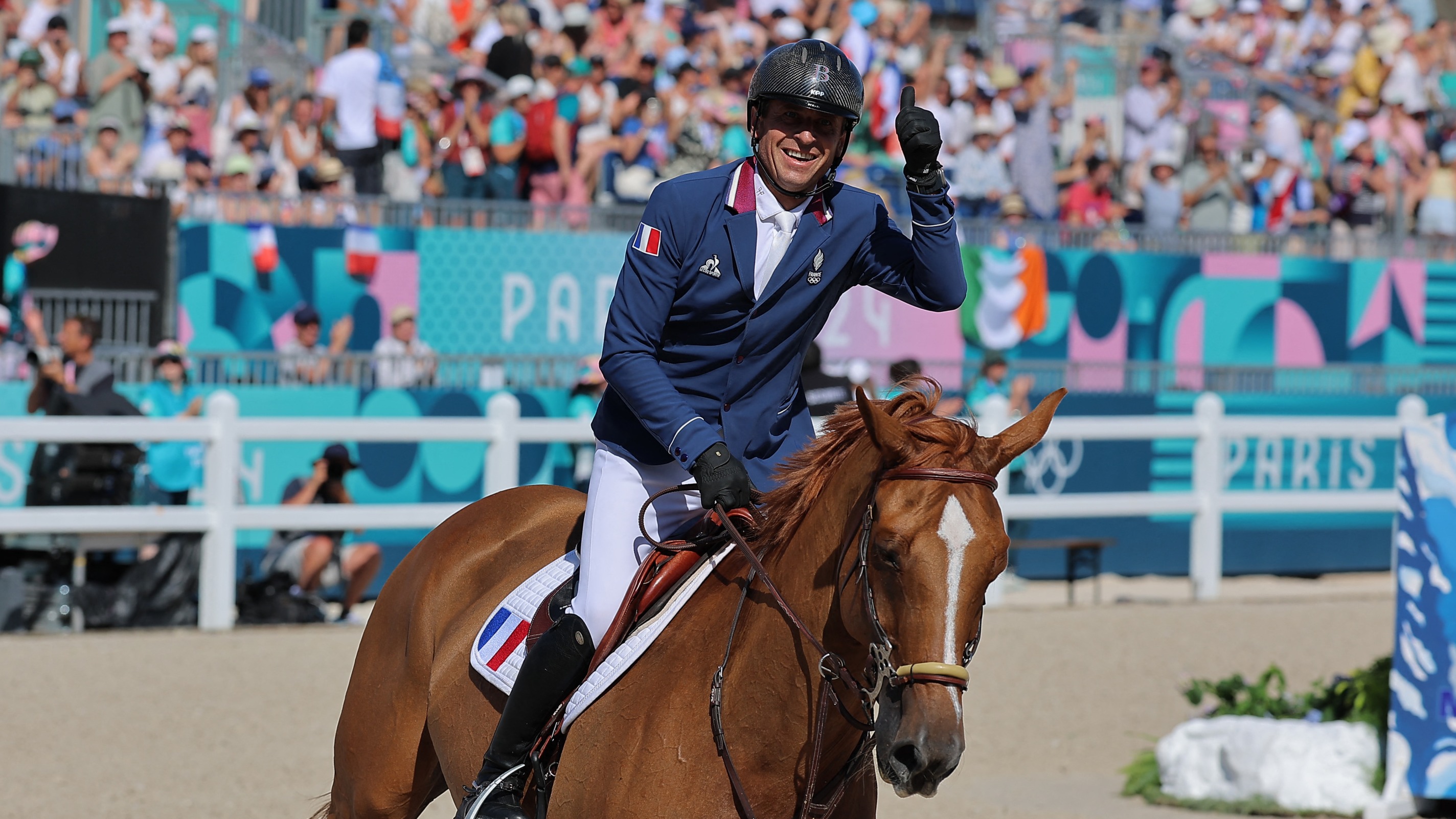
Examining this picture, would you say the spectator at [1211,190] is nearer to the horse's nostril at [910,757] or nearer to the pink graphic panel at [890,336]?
the pink graphic panel at [890,336]

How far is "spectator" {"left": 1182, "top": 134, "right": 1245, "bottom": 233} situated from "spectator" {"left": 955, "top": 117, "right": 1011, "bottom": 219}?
2079 mm

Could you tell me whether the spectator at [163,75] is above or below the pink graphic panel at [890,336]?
above

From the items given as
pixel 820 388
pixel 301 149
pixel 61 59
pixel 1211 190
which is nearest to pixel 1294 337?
pixel 1211 190

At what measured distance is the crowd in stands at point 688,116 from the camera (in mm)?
13438

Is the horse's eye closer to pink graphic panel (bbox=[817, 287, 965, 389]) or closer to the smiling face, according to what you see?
the smiling face

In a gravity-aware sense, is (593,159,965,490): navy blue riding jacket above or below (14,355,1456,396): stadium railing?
above

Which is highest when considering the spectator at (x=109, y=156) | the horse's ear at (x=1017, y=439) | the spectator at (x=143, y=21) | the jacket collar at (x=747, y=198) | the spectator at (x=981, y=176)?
the spectator at (x=143, y=21)

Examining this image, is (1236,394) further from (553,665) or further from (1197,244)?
(553,665)

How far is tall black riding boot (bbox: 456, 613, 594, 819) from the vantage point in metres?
3.90

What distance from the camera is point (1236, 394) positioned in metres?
15.0

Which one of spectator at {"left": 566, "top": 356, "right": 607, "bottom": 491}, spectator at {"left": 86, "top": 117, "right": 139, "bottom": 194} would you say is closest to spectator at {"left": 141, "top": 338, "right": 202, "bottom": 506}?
spectator at {"left": 86, "top": 117, "right": 139, "bottom": 194}

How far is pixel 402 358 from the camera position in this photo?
1202cm

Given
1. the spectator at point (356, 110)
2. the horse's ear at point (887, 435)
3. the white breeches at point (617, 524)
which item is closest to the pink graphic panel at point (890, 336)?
the spectator at point (356, 110)

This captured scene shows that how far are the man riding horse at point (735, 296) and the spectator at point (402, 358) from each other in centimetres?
819
